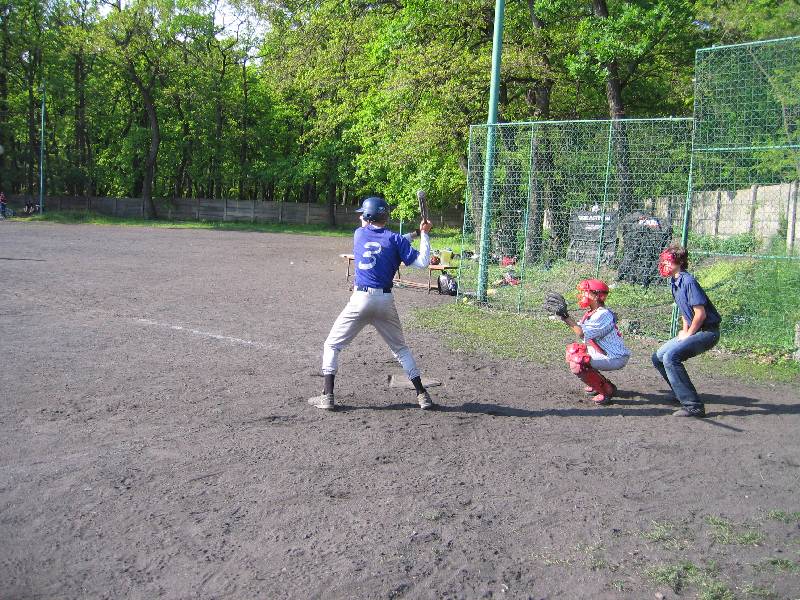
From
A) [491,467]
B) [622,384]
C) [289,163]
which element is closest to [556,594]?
[491,467]

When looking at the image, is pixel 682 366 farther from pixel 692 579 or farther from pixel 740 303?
pixel 740 303

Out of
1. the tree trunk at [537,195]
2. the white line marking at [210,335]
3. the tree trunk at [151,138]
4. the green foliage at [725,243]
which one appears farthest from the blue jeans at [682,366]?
the tree trunk at [151,138]

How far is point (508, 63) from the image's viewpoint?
16.6m

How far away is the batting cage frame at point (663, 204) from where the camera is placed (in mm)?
9164

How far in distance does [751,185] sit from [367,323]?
241 inches

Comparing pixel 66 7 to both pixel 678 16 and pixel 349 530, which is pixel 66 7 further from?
pixel 349 530

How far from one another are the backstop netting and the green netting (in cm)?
95

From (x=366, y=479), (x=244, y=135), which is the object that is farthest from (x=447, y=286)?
(x=244, y=135)

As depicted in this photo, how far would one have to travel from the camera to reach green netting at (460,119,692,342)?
11.2 metres

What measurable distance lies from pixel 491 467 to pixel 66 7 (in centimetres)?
5051

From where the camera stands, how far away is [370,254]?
6.71 metres

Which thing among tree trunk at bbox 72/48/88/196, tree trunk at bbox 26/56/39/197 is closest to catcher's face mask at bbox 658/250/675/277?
tree trunk at bbox 72/48/88/196

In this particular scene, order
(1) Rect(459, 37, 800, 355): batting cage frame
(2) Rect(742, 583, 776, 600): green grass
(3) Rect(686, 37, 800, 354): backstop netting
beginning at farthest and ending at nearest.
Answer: (1) Rect(459, 37, 800, 355): batting cage frame, (3) Rect(686, 37, 800, 354): backstop netting, (2) Rect(742, 583, 776, 600): green grass

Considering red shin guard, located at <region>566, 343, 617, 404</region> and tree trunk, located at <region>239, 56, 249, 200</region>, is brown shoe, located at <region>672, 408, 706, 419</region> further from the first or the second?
tree trunk, located at <region>239, 56, 249, 200</region>
